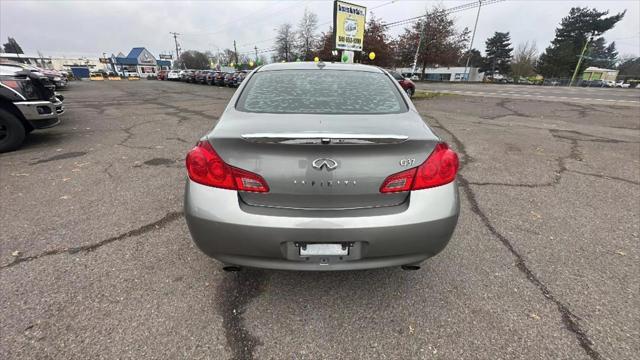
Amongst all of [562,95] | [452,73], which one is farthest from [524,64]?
[562,95]

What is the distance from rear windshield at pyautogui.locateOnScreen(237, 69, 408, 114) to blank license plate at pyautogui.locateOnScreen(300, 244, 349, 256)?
964 mm

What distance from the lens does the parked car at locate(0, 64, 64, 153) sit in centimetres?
514

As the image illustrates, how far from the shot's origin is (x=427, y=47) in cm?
4306

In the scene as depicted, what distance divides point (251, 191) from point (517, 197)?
12.0 feet

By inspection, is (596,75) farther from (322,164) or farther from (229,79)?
(322,164)

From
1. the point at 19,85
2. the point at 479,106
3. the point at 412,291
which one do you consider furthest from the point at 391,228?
the point at 479,106

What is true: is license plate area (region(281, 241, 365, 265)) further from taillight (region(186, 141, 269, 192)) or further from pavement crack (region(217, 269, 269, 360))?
pavement crack (region(217, 269, 269, 360))

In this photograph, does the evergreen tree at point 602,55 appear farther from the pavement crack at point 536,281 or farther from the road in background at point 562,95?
the pavement crack at point 536,281

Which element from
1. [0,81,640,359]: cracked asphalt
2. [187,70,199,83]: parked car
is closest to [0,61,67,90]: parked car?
[0,81,640,359]: cracked asphalt

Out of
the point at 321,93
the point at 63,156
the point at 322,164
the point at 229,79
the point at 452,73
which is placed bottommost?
the point at 452,73

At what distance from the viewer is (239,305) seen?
2.08 meters

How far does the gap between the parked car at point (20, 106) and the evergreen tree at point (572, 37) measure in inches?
3248

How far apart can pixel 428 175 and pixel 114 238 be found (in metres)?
2.85

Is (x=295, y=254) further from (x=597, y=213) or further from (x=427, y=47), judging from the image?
(x=427, y=47)
